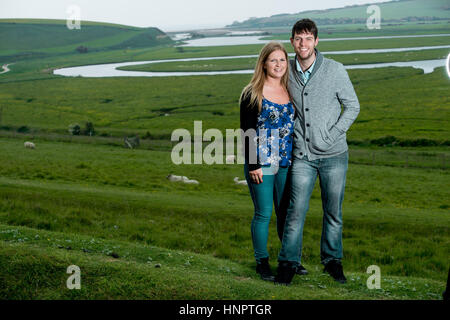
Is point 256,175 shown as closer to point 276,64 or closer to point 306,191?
point 306,191

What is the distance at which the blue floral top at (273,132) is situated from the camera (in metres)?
7.27

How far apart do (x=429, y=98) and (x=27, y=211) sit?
254ft

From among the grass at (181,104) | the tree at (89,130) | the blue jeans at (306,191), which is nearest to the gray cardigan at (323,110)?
the blue jeans at (306,191)

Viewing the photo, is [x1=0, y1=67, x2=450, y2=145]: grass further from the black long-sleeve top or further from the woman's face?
the black long-sleeve top

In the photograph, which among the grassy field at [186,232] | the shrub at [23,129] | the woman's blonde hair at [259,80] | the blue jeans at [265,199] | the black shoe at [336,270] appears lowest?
the shrub at [23,129]

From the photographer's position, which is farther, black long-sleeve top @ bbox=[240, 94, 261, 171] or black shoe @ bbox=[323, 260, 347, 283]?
black shoe @ bbox=[323, 260, 347, 283]

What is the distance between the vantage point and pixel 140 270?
7.59m

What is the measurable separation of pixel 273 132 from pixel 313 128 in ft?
1.76

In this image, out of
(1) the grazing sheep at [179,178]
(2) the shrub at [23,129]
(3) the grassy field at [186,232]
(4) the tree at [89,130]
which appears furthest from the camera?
(2) the shrub at [23,129]

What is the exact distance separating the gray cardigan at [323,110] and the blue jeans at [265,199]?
0.43 meters

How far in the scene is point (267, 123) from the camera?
23.9 feet

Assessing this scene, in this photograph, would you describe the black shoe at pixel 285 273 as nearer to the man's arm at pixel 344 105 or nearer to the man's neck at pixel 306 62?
the man's arm at pixel 344 105

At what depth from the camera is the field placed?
746cm

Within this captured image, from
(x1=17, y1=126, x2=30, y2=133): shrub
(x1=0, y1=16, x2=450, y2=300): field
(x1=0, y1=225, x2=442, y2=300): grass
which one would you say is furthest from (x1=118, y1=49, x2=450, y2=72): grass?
(x1=0, y1=225, x2=442, y2=300): grass
